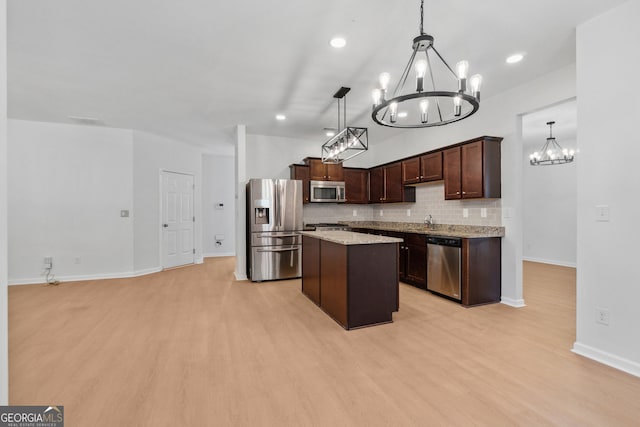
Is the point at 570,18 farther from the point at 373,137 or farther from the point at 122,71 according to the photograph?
the point at 122,71

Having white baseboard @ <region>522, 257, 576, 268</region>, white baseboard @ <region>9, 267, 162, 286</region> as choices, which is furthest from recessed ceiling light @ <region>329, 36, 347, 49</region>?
white baseboard @ <region>522, 257, 576, 268</region>

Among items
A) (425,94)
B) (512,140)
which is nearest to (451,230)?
(512,140)

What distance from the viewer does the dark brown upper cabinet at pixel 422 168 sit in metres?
4.68

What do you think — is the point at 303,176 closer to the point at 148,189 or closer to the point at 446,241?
the point at 446,241

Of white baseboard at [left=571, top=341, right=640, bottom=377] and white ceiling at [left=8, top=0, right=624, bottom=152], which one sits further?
white ceiling at [left=8, top=0, right=624, bottom=152]

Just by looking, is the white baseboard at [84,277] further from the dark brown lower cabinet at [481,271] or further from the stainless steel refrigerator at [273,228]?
the dark brown lower cabinet at [481,271]

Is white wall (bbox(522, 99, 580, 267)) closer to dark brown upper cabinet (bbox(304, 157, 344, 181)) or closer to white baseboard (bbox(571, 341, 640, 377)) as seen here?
dark brown upper cabinet (bbox(304, 157, 344, 181))

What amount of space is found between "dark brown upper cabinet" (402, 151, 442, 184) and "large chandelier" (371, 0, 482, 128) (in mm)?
703

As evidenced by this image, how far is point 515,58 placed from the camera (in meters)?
3.09

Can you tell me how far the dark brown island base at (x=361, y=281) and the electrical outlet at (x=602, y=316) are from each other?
1.67 meters

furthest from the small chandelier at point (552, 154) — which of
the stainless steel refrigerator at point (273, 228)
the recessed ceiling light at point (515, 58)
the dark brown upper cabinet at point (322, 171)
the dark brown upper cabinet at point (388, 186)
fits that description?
the stainless steel refrigerator at point (273, 228)

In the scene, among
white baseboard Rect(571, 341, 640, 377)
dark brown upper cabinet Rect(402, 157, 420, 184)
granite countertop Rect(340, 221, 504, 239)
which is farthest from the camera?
dark brown upper cabinet Rect(402, 157, 420, 184)

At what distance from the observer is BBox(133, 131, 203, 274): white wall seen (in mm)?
5797

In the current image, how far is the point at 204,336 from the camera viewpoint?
296 centimetres
